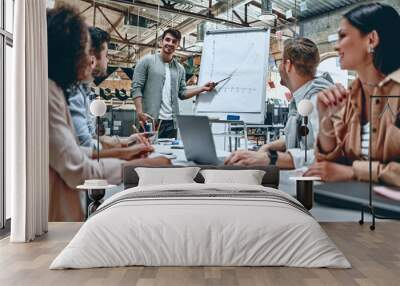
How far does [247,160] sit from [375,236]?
5.94 ft

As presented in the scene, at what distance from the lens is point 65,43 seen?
Result: 6.25 meters

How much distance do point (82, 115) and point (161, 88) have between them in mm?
1052

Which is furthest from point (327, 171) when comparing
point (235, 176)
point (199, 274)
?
point (199, 274)

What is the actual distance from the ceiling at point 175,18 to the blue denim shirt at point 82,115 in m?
0.55

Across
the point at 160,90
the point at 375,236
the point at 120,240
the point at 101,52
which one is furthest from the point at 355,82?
the point at 120,240

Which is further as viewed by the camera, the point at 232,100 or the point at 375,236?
the point at 232,100

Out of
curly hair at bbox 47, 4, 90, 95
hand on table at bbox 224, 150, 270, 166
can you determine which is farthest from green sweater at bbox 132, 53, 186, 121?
hand on table at bbox 224, 150, 270, 166

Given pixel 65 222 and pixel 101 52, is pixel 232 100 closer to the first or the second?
pixel 101 52

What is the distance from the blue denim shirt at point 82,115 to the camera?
6211 mm

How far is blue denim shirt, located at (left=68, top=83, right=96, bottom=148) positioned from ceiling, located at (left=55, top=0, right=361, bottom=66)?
21.8 inches

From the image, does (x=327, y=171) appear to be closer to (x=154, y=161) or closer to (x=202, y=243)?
(x=154, y=161)

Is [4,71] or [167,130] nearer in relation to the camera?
[4,71]

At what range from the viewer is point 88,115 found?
625 cm

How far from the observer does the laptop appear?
6289 millimetres
